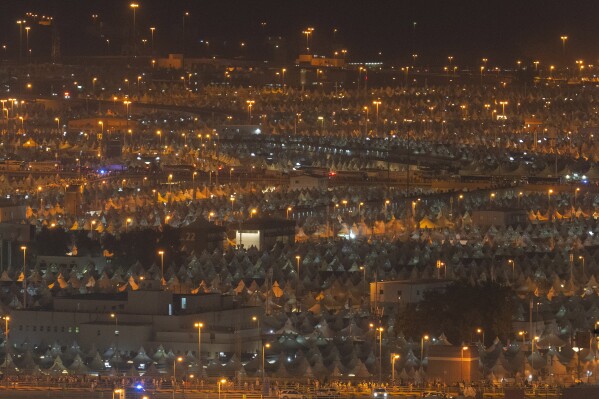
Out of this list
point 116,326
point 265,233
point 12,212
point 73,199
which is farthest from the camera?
point 73,199

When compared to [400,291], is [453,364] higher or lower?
lower

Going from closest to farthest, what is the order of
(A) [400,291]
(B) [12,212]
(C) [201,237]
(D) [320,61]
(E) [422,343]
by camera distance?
(E) [422,343]
(A) [400,291]
(C) [201,237]
(B) [12,212]
(D) [320,61]

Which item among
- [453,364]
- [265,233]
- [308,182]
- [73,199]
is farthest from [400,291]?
[308,182]

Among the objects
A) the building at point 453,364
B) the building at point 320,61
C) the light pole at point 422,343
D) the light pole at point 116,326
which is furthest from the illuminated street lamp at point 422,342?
the building at point 320,61

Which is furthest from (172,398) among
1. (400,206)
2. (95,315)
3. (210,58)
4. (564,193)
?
(210,58)

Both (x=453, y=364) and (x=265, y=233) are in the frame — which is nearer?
(x=453, y=364)

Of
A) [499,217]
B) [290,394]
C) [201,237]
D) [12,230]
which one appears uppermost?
[499,217]

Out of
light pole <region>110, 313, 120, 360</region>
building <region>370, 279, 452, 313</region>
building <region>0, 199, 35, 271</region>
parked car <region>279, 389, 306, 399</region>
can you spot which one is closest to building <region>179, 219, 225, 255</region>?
building <region>0, 199, 35, 271</region>

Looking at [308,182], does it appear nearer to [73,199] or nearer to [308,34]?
[73,199]
